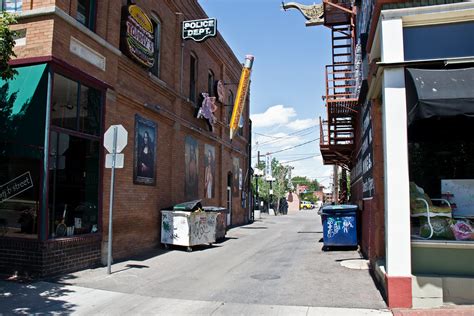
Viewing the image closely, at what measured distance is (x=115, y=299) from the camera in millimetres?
7387

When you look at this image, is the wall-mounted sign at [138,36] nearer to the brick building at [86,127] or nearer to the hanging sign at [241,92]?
the brick building at [86,127]

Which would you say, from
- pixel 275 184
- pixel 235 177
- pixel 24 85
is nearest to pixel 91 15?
pixel 24 85

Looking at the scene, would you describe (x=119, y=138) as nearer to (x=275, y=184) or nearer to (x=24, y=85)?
(x=24, y=85)

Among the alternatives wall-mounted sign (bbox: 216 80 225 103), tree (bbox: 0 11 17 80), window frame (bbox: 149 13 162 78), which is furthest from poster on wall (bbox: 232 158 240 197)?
tree (bbox: 0 11 17 80)

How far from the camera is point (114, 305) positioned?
7.00m

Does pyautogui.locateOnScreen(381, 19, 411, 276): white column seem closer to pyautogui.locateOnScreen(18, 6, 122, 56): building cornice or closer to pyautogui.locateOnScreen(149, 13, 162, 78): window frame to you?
pyautogui.locateOnScreen(18, 6, 122, 56): building cornice

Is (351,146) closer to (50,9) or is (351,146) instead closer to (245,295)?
(245,295)

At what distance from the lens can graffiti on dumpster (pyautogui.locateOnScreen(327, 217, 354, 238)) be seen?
12875 mm

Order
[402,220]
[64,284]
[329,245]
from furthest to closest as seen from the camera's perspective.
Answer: [329,245] → [64,284] → [402,220]

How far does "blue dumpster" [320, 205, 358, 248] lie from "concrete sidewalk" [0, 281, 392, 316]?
6.39 metres

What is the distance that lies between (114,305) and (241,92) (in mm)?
15688

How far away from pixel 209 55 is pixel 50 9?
11.5 metres

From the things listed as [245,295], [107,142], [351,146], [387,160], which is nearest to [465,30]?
[387,160]

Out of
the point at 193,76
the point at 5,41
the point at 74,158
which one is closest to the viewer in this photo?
the point at 5,41
